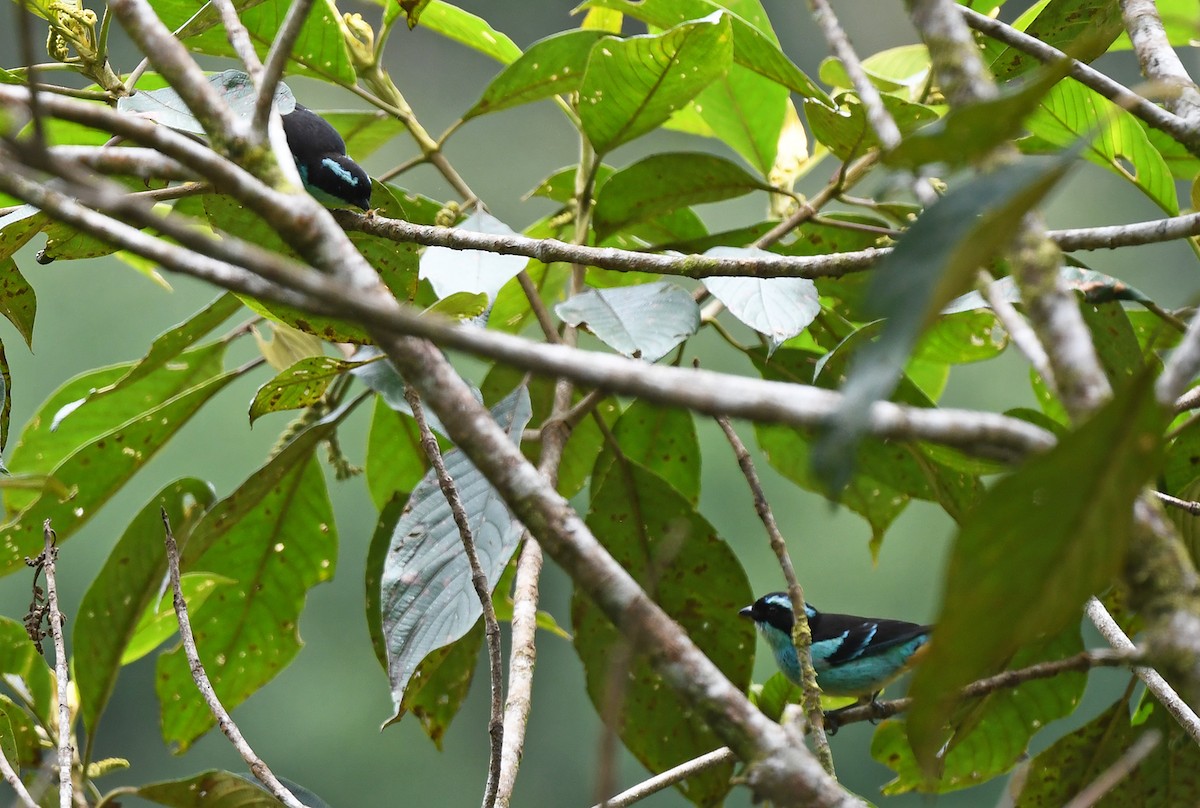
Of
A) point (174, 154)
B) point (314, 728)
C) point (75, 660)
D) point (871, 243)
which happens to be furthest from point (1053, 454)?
point (314, 728)

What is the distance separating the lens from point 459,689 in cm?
204

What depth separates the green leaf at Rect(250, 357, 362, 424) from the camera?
161 centimetres

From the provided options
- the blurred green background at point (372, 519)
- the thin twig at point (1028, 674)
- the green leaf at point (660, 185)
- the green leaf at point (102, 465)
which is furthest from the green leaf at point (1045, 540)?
the blurred green background at point (372, 519)

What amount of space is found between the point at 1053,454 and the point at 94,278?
8.29 metres

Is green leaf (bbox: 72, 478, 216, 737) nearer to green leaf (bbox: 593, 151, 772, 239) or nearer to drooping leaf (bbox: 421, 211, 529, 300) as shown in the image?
drooping leaf (bbox: 421, 211, 529, 300)

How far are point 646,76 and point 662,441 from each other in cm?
77

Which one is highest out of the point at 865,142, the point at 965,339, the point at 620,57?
the point at 620,57

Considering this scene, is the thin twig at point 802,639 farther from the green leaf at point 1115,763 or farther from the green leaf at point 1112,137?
the green leaf at point 1112,137

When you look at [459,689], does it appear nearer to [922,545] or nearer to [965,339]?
[965,339]

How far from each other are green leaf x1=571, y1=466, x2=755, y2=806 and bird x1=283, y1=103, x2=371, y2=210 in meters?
0.80

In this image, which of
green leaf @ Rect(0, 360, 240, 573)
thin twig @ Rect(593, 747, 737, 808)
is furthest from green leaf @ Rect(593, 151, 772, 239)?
thin twig @ Rect(593, 747, 737, 808)

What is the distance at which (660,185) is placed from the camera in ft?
6.63

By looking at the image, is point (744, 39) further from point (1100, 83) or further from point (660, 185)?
point (1100, 83)

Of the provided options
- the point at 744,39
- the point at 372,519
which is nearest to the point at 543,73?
the point at 744,39
